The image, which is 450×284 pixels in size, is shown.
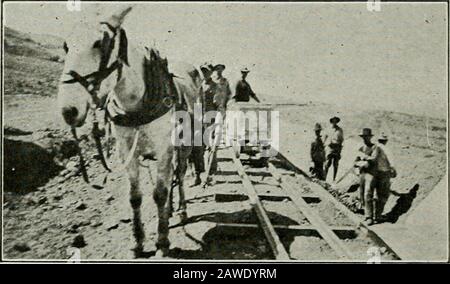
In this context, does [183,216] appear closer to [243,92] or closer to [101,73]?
[243,92]

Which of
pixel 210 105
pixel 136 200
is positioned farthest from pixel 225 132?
pixel 136 200

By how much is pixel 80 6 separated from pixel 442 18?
5160 mm

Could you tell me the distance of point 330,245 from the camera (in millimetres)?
6297

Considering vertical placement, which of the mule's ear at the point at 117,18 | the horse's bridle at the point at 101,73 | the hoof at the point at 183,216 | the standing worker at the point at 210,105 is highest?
the mule's ear at the point at 117,18

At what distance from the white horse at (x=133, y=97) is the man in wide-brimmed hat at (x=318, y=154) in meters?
1.86

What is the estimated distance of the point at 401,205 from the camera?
23.0 feet

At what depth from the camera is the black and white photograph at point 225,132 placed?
6.39 metres

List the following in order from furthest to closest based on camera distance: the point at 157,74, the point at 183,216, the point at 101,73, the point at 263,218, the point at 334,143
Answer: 1. the point at 334,143
2. the point at 183,216
3. the point at 263,218
4. the point at 157,74
5. the point at 101,73

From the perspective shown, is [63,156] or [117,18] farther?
[63,156]

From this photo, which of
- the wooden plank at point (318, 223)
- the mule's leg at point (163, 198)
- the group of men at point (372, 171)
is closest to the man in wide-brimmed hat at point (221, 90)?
the mule's leg at point (163, 198)

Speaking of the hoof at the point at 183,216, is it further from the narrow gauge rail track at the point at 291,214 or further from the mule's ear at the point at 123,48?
the mule's ear at the point at 123,48

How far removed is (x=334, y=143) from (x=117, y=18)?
3.49m
